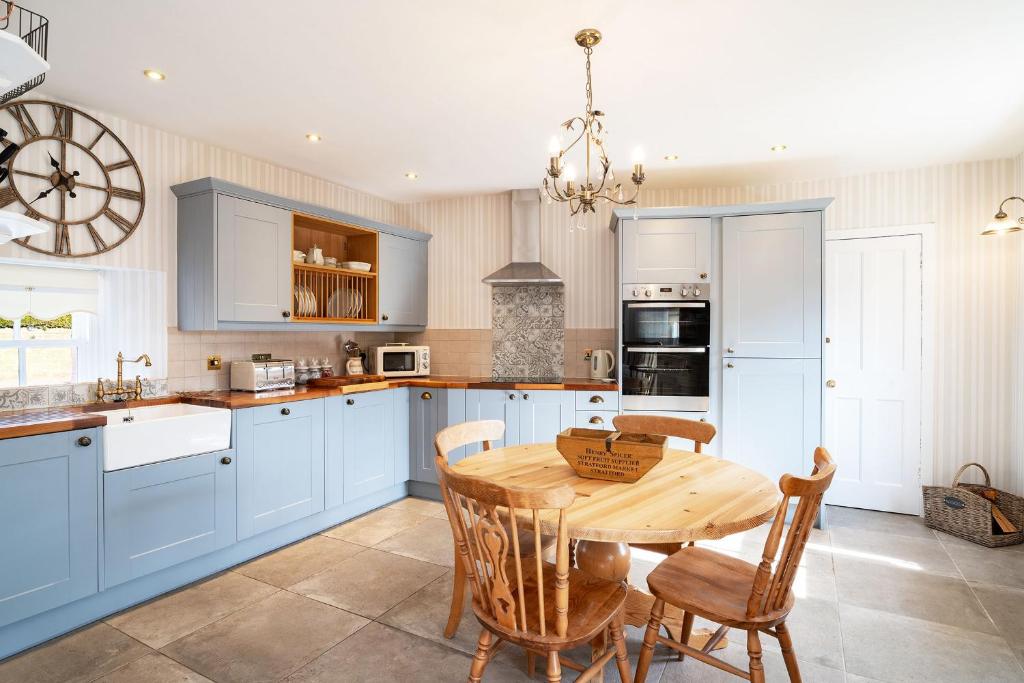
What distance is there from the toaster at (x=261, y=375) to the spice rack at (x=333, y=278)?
0.35 m

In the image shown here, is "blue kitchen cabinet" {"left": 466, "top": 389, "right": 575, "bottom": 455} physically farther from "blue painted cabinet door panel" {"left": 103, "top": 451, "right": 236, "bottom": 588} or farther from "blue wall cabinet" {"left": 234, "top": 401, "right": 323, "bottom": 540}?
"blue painted cabinet door panel" {"left": 103, "top": 451, "right": 236, "bottom": 588}

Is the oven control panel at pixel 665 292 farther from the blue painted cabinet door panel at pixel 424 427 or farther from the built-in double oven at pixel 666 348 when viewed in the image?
the blue painted cabinet door panel at pixel 424 427

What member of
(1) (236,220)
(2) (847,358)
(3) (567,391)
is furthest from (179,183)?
(2) (847,358)

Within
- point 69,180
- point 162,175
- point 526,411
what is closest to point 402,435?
point 526,411

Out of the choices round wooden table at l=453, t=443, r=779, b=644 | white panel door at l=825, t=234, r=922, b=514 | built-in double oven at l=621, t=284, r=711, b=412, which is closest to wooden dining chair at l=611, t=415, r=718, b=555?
round wooden table at l=453, t=443, r=779, b=644

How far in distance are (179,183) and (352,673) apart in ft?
9.82

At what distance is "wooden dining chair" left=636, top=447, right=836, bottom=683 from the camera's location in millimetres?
1572

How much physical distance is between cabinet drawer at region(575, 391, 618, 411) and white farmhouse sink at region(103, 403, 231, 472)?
231 centimetres

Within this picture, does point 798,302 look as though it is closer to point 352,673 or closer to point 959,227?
point 959,227

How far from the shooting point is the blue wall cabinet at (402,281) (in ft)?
14.8

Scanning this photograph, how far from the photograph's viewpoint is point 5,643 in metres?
2.19

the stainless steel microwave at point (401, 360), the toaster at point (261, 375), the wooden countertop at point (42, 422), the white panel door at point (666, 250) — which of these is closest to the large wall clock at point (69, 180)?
the wooden countertop at point (42, 422)

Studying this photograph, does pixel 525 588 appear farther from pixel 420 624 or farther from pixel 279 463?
pixel 279 463

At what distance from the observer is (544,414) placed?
3.99 m
